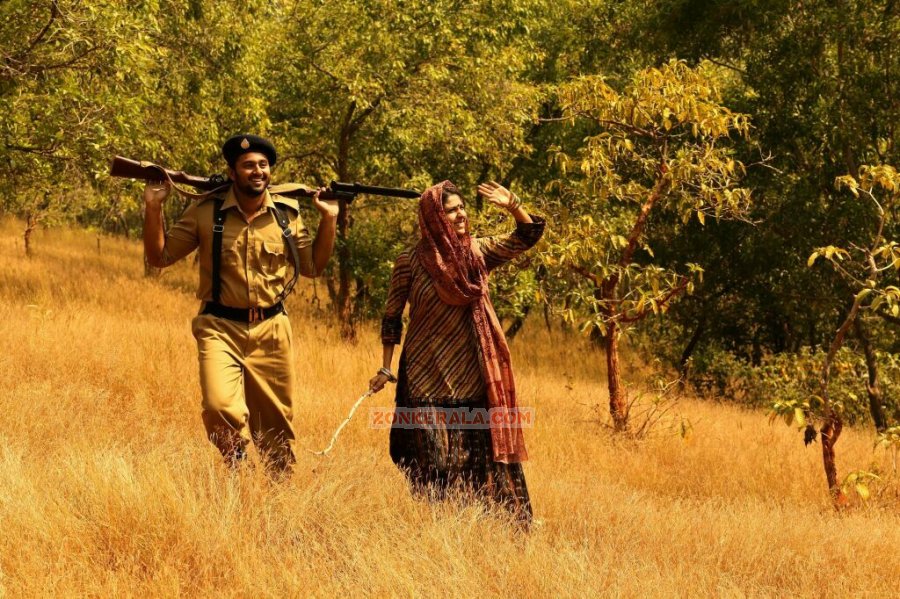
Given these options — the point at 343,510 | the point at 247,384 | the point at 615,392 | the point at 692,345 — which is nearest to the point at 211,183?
the point at 247,384

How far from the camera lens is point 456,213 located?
5109 millimetres

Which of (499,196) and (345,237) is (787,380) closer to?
(345,237)

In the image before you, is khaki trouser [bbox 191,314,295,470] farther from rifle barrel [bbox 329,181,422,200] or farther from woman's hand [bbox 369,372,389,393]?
rifle barrel [bbox 329,181,422,200]

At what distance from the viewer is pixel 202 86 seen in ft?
43.8

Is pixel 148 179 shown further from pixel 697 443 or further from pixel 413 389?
pixel 697 443

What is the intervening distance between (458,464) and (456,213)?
1.44m

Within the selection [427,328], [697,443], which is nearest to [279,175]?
[697,443]

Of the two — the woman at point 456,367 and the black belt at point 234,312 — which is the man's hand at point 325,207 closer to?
the woman at point 456,367

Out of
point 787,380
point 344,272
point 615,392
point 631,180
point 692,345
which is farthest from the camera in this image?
point 692,345

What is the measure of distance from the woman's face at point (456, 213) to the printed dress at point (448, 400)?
18 centimetres

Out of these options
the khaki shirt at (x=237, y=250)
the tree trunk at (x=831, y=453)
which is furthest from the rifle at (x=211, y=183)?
the tree trunk at (x=831, y=453)

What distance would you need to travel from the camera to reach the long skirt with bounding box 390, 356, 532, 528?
5.15 metres

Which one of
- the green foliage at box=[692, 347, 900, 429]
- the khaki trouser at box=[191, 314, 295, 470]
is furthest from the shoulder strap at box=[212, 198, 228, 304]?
the green foliage at box=[692, 347, 900, 429]

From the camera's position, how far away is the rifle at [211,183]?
184 inches
